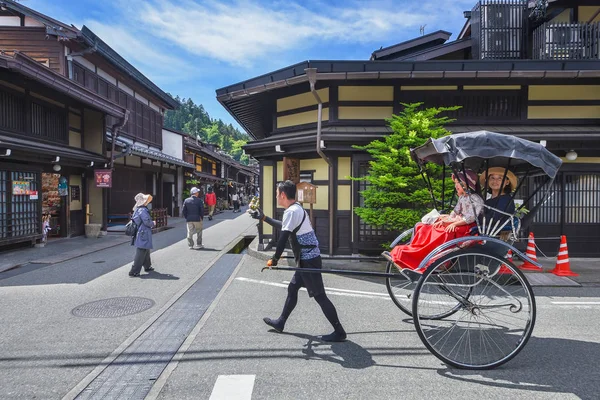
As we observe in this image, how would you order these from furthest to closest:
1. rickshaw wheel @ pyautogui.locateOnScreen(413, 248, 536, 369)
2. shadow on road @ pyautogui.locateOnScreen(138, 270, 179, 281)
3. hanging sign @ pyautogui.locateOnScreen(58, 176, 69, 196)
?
hanging sign @ pyautogui.locateOnScreen(58, 176, 69, 196), shadow on road @ pyautogui.locateOnScreen(138, 270, 179, 281), rickshaw wheel @ pyautogui.locateOnScreen(413, 248, 536, 369)

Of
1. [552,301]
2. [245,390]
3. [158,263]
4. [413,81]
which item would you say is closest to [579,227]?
[552,301]

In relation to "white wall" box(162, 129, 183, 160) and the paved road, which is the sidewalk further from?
"white wall" box(162, 129, 183, 160)

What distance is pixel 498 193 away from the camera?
4625 millimetres

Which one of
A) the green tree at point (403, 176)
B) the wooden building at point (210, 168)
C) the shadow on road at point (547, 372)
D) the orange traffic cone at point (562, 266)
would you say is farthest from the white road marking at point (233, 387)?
the wooden building at point (210, 168)

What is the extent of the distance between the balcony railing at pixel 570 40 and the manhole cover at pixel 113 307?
12970 mm

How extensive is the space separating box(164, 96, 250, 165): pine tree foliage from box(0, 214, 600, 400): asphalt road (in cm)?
6861

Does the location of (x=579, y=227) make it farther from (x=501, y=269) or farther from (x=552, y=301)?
(x=501, y=269)

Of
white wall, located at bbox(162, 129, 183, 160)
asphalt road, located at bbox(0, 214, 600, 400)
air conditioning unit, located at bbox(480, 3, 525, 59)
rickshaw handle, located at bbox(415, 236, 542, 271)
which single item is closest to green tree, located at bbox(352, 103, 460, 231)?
asphalt road, located at bbox(0, 214, 600, 400)

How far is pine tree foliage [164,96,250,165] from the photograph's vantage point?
7869 cm

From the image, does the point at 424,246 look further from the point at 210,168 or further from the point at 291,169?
the point at 210,168

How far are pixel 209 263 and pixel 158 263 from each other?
1373 millimetres

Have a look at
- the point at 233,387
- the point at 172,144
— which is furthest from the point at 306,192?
the point at 172,144

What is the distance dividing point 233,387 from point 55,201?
13.8 m

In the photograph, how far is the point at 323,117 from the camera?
1027cm
